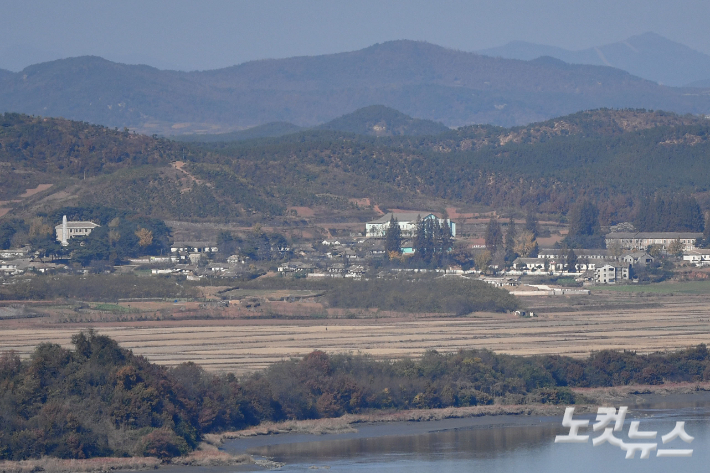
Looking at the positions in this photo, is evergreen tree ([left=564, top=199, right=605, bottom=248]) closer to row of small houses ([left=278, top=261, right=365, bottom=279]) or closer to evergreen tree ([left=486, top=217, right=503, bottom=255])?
evergreen tree ([left=486, top=217, right=503, bottom=255])

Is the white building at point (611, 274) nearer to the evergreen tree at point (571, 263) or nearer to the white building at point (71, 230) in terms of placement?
the evergreen tree at point (571, 263)

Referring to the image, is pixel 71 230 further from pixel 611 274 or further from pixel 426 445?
pixel 426 445

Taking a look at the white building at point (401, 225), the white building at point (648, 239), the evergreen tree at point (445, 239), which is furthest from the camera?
the white building at point (401, 225)

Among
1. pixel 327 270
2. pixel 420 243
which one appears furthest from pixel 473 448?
pixel 420 243

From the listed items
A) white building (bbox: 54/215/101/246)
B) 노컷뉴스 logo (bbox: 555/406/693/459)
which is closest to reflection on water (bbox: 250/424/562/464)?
노컷뉴스 logo (bbox: 555/406/693/459)

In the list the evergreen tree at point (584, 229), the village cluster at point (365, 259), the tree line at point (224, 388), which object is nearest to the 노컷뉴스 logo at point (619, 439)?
the tree line at point (224, 388)

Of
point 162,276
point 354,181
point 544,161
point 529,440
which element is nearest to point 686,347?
point 529,440

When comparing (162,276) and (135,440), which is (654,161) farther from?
(135,440)
